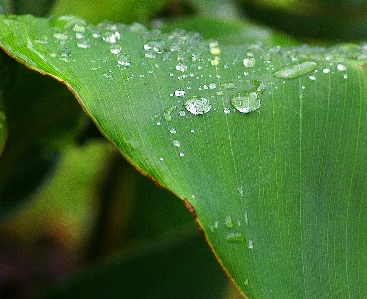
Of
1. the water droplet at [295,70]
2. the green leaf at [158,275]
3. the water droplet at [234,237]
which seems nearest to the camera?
the water droplet at [234,237]

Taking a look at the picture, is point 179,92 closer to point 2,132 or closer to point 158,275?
point 2,132

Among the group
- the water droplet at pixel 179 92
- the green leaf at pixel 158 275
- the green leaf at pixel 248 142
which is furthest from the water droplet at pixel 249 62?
the green leaf at pixel 158 275

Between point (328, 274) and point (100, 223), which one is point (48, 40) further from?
point (100, 223)

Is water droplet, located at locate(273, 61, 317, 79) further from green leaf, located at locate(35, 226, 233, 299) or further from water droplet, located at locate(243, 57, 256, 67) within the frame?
green leaf, located at locate(35, 226, 233, 299)

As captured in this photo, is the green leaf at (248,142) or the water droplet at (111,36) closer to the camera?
the green leaf at (248,142)

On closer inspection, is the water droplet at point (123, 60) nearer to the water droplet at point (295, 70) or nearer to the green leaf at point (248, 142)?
the green leaf at point (248, 142)

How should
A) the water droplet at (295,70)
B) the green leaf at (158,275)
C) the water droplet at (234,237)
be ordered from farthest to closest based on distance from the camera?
the green leaf at (158,275) → the water droplet at (295,70) → the water droplet at (234,237)
